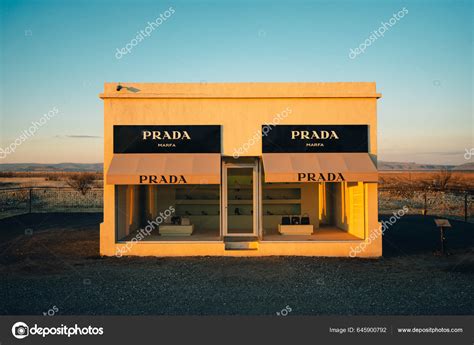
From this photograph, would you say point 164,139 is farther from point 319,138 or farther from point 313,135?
point 319,138

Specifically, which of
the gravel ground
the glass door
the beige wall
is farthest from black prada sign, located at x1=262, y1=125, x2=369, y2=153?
the gravel ground

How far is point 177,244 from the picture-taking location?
1088 centimetres

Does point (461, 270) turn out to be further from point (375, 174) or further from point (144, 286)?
point (144, 286)

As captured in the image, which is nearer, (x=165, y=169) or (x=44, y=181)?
(x=165, y=169)

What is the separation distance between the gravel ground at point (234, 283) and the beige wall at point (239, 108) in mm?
1174

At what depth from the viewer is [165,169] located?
10.7 meters

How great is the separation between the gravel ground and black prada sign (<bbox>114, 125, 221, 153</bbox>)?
282 cm

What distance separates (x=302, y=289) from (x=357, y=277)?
160 centimetres

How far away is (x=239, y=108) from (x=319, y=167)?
8.40 feet

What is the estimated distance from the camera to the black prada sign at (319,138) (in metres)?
11.0

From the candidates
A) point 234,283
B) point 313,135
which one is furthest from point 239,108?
point 234,283

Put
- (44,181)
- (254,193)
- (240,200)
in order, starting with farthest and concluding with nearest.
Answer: (44,181), (240,200), (254,193)

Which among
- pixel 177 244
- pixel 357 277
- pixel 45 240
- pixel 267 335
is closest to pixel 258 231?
pixel 177 244

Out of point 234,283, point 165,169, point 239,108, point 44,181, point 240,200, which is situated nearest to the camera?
point 234,283
